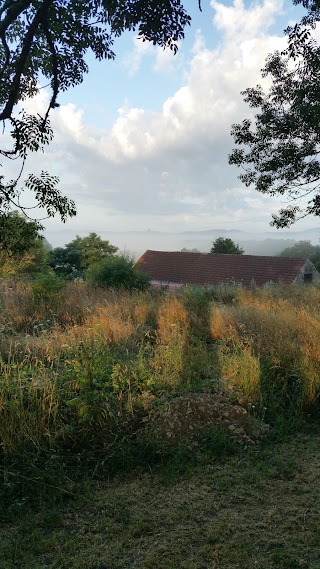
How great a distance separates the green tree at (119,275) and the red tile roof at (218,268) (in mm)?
12490

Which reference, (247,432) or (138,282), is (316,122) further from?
(138,282)

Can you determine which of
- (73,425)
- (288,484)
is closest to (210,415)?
(288,484)

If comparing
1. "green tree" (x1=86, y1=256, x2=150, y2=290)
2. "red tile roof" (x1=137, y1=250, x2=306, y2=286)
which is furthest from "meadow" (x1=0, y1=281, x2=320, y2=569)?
"red tile roof" (x1=137, y1=250, x2=306, y2=286)

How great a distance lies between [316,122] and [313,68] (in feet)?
3.09

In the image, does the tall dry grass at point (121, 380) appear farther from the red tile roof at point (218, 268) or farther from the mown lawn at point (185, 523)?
the red tile roof at point (218, 268)

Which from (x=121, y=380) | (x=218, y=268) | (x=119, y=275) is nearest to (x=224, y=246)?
(x=218, y=268)

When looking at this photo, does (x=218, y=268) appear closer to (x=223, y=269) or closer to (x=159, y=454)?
(x=223, y=269)

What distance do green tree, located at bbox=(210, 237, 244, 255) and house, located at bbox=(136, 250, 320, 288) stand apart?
3808mm

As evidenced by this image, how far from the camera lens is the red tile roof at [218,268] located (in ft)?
99.4

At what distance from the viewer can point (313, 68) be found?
5.93 meters

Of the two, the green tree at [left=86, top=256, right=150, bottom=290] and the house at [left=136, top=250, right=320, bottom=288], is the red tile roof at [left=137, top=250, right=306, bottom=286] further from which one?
the green tree at [left=86, top=256, right=150, bottom=290]

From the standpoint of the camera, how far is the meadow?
7.04ft

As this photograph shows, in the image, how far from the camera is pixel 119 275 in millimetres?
15367

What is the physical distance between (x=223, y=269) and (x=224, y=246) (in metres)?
7.73
